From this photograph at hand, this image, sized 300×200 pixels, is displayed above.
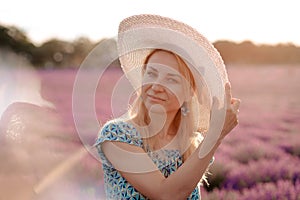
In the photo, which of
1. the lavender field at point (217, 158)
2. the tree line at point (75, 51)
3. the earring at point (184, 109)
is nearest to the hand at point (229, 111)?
the earring at point (184, 109)

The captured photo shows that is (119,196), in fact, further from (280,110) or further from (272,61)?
(272,61)

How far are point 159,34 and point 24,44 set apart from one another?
30.9 m

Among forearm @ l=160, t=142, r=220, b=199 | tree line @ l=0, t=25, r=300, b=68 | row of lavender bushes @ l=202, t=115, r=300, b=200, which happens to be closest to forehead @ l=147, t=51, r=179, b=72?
forearm @ l=160, t=142, r=220, b=199

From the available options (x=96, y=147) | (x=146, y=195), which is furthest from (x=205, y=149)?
(x=96, y=147)

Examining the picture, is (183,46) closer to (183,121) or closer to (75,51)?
(183,121)

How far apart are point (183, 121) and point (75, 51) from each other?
27162 mm

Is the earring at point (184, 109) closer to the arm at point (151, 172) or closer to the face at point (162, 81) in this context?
A: the face at point (162, 81)

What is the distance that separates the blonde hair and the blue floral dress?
0.13ft

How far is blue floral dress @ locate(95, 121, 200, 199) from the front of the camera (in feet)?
7.97

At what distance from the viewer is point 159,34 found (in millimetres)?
2574

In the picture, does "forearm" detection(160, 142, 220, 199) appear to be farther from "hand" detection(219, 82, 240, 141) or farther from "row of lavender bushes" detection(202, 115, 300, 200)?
"row of lavender bushes" detection(202, 115, 300, 200)

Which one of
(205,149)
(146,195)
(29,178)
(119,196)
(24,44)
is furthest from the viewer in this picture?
(24,44)

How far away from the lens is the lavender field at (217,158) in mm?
3510

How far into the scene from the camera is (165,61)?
8.07 ft
